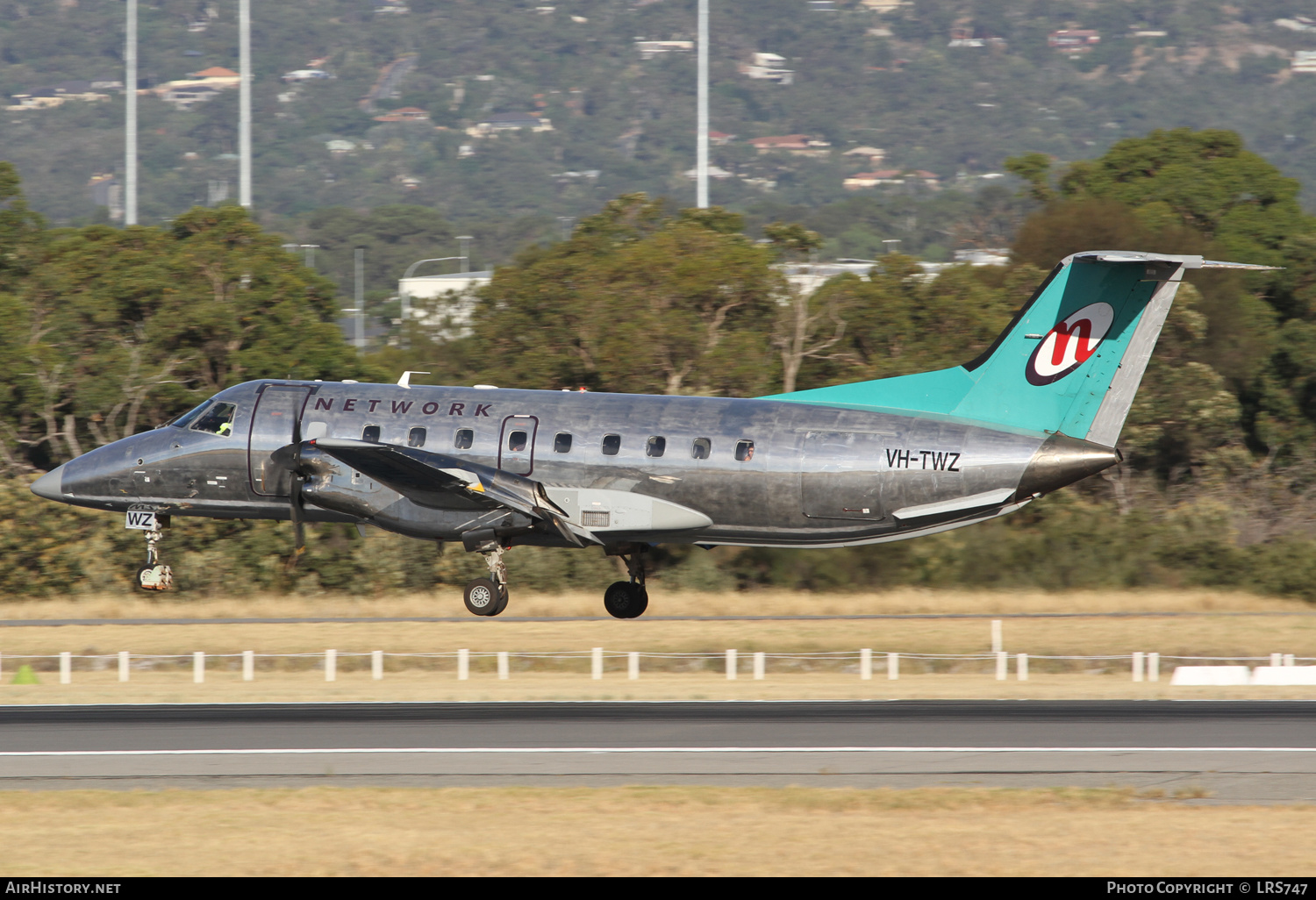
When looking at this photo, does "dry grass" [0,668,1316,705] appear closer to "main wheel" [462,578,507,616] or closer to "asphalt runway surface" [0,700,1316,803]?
"asphalt runway surface" [0,700,1316,803]

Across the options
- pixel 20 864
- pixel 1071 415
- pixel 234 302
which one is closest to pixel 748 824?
pixel 20 864

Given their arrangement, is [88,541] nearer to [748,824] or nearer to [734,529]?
[734,529]

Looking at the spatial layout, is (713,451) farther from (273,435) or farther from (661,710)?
(273,435)

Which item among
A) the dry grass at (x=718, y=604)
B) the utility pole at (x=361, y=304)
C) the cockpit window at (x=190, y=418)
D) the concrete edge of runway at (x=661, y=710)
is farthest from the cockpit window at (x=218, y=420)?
the utility pole at (x=361, y=304)

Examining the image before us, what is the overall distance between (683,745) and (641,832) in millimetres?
5294

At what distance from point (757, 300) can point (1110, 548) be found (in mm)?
15297

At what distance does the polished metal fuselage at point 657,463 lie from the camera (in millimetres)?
26234

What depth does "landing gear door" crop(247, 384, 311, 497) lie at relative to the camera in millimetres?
28359

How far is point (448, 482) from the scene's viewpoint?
26922mm

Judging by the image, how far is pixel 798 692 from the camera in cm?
2889

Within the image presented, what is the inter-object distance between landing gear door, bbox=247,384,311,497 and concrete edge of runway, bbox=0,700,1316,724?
421 centimetres

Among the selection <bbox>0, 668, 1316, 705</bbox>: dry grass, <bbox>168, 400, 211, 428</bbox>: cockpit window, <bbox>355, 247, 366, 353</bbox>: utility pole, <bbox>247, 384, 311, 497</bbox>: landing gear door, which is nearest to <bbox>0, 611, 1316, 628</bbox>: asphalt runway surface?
<bbox>0, 668, 1316, 705</bbox>: dry grass

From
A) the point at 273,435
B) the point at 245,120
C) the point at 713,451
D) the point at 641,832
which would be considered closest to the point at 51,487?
the point at 273,435

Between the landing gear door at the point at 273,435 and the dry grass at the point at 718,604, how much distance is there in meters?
15.8
